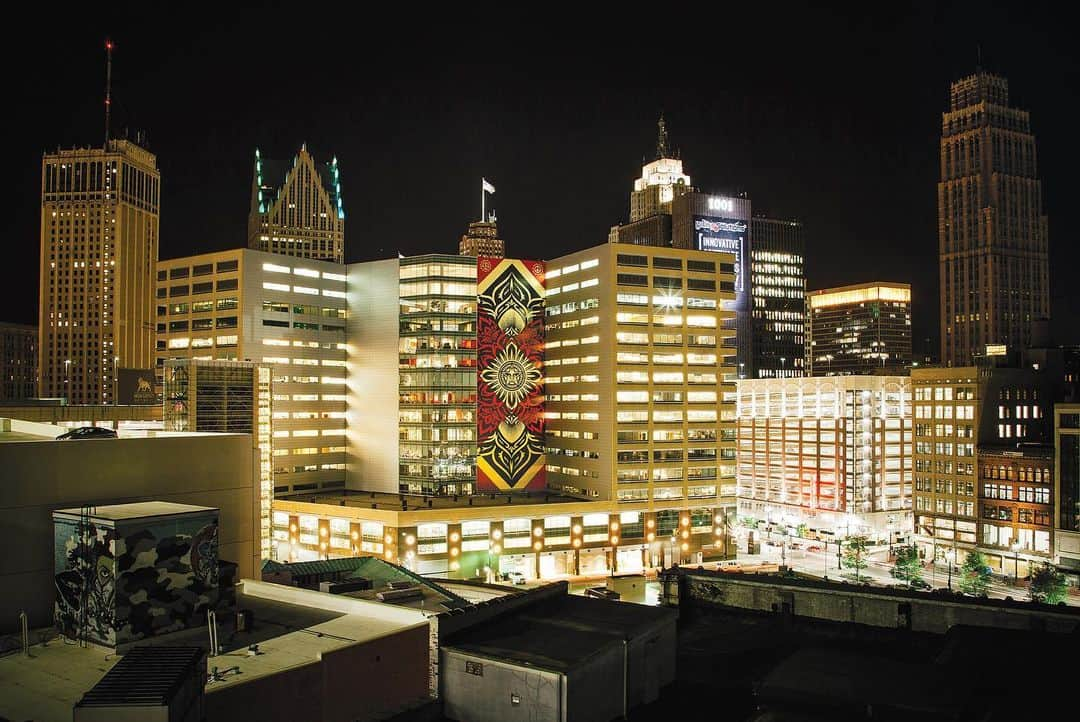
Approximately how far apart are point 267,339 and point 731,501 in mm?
80843

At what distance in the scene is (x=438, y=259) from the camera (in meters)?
148

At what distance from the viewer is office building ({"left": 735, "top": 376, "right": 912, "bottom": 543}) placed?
160m

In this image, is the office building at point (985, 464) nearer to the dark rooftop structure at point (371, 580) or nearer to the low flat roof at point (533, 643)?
the dark rooftop structure at point (371, 580)

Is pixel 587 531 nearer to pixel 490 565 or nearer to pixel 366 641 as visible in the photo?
pixel 490 565

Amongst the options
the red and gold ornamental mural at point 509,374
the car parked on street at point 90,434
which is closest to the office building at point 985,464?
the red and gold ornamental mural at point 509,374

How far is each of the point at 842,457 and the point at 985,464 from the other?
2787 centimetres

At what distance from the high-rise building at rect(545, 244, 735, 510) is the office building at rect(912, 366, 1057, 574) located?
34345mm

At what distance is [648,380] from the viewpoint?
13950 centimetres

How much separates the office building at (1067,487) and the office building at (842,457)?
38.1 metres

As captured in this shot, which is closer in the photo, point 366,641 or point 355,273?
point 366,641

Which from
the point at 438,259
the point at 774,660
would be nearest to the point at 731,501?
the point at 438,259

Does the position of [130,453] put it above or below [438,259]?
below

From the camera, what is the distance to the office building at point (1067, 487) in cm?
12088

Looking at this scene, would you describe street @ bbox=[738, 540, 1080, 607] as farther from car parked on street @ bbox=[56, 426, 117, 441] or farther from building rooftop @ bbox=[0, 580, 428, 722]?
car parked on street @ bbox=[56, 426, 117, 441]
